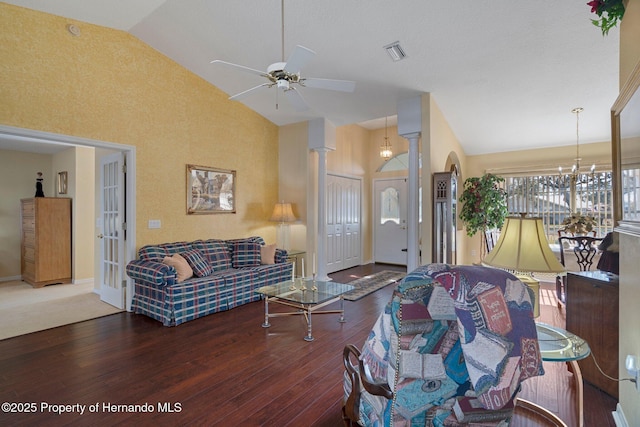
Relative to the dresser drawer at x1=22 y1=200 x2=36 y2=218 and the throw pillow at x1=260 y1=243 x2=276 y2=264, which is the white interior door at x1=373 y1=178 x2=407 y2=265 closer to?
the throw pillow at x1=260 y1=243 x2=276 y2=264

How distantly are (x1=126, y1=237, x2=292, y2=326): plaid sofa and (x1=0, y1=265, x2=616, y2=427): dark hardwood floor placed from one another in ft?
0.76

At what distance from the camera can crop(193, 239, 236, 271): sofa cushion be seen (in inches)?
181

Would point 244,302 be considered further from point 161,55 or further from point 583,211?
point 583,211

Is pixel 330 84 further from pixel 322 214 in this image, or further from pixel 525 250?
pixel 322 214

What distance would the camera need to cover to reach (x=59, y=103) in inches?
138

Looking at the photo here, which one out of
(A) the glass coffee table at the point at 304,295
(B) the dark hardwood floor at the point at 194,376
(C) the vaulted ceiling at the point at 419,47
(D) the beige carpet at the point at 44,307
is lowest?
(B) the dark hardwood floor at the point at 194,376

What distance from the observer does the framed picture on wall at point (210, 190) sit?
479 centimetres

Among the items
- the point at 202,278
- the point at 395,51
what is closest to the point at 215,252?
the point at 202,278

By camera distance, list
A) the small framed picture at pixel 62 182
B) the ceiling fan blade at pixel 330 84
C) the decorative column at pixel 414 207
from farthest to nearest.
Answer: the small framed picture at pixel 62 182
the decorative column at pixel 414 207
the ceiling fan blade at pixel 330 84

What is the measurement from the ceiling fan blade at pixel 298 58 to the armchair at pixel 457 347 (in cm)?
186

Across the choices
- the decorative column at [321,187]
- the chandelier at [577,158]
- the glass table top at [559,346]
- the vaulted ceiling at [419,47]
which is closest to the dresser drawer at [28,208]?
the vaulted ceiling at [419,47]

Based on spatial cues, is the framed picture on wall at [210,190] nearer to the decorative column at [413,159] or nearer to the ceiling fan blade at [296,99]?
the ceiling fan blade at [296,99]

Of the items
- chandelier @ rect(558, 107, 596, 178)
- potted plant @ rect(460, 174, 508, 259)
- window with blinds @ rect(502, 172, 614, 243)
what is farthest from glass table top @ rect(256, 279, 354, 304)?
chandelier @ rect(558, 107, 596, 178)

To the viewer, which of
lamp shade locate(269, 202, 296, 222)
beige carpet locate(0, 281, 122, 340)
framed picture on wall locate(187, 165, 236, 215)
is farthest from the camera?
lamp shade locate(269, 202, 296, 222)
